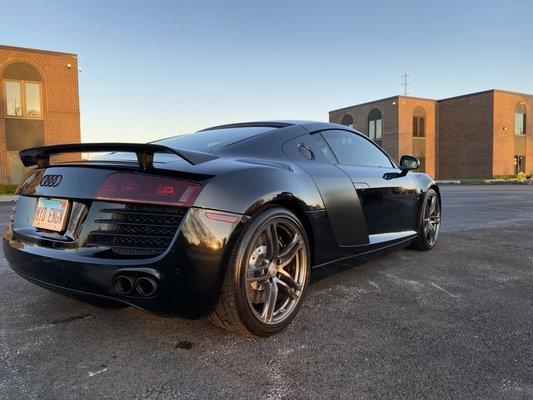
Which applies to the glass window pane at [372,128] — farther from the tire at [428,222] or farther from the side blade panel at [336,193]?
the side blade panel at [336,193]

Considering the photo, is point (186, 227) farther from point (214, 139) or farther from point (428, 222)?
point (428, 222)

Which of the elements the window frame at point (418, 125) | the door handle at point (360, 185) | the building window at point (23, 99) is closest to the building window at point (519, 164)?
the window frame at point (418, 125)

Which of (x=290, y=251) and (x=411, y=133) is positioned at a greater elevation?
(x=411, y=133)

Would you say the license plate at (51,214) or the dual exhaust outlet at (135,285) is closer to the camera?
the dual exhaust outlet at (135,285)

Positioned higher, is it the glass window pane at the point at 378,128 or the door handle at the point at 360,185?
the glass window pane at the point at 378,128

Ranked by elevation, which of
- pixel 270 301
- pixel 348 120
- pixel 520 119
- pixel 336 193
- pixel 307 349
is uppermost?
pixel 348 120

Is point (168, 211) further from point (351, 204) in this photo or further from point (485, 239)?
point (485, 239)

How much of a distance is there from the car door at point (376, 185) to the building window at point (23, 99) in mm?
20075

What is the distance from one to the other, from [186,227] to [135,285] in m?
0.37

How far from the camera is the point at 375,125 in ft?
128

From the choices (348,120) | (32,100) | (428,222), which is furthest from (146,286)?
(348,120)

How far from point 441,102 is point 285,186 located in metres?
40.2

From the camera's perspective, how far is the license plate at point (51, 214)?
240 centimetres

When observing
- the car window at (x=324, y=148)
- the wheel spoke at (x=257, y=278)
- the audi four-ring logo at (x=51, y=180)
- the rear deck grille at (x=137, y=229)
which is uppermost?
the car window at (x=324, y=148)
